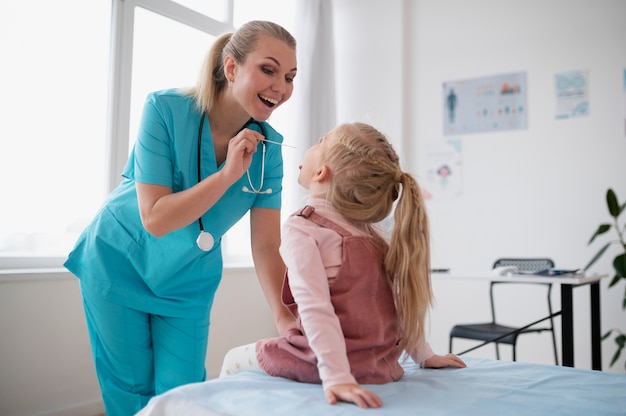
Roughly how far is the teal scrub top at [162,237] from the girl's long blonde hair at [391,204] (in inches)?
15.5

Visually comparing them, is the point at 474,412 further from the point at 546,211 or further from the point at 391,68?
the point at 391,68

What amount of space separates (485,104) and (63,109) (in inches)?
104

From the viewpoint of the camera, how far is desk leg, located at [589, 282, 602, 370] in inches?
102

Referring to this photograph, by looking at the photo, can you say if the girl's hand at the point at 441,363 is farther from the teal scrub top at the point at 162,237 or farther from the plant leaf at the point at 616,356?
the plant leaf at the point at 616,356

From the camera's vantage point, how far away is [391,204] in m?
1.20

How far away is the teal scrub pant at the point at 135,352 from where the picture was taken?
142 cm

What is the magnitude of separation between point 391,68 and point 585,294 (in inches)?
80.7

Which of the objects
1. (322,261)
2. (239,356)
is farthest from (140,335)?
(322,261)

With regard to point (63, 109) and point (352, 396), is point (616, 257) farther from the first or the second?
point (63, 109)

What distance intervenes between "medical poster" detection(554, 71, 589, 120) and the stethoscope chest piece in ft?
9.58

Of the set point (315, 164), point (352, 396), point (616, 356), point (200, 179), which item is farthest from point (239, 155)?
point (616, 356)

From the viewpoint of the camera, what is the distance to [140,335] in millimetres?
1453

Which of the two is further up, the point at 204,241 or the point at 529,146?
the point at 529,146

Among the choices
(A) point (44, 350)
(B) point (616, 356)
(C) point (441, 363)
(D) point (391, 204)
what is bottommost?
(B) point (616, 356)
